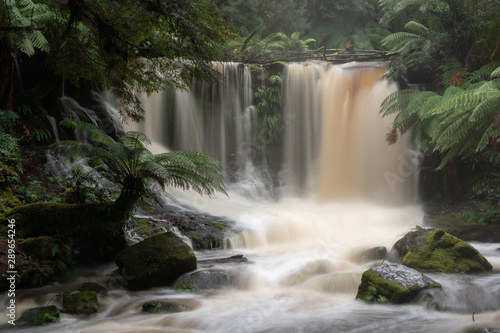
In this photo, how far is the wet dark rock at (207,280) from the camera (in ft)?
17.9

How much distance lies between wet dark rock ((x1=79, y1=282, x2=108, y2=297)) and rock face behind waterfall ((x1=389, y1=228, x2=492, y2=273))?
432 cm

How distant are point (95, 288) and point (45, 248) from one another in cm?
86

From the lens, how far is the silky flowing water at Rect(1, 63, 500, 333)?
4508mm

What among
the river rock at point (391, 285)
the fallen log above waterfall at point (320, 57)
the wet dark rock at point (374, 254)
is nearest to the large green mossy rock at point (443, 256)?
the wet dark rock at point (374, 254)

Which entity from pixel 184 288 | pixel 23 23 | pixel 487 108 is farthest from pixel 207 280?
pixel 487 108

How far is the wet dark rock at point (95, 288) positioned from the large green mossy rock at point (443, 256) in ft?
14.2

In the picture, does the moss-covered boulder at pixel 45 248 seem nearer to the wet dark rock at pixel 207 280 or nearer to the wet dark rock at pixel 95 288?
the wet dark rock at pixel 95 288

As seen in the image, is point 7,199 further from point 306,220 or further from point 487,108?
point 487,108

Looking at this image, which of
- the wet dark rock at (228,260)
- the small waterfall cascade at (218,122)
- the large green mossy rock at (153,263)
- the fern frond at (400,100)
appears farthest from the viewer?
the small waterfall cascade at (218,122)

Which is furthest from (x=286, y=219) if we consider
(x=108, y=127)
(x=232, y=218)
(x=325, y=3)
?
(x=325, y=3)

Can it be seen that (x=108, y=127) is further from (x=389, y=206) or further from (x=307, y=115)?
(x=389, y=206)

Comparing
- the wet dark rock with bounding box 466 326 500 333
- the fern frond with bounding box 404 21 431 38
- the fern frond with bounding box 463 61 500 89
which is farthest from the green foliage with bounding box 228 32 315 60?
the wet dark rock with bounding box 466 326 500 333

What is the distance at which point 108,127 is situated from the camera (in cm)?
966

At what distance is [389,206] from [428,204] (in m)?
1.07
